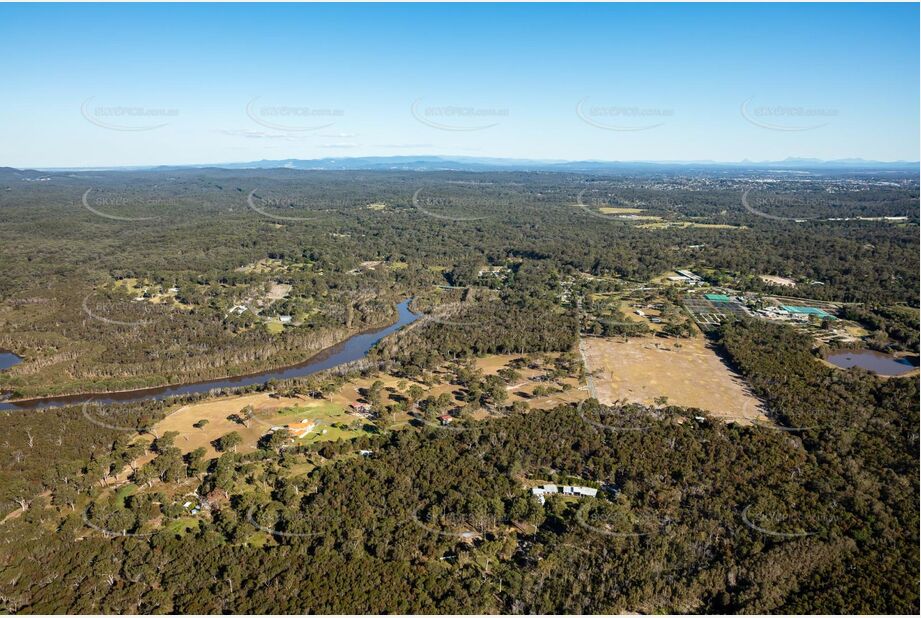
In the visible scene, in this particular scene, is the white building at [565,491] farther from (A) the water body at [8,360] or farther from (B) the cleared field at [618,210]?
(B) the cleared field at [618,210]

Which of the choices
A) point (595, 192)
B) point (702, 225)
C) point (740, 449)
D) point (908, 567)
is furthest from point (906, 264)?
point (595, 192)

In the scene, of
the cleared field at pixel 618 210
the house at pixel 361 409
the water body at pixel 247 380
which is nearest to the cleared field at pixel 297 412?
the house at pixel 361 409

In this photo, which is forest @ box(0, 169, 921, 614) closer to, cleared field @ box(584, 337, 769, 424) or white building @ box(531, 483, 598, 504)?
white building @ box(531, 483, 598, 504)

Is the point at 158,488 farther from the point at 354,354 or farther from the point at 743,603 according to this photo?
the point at 743,603

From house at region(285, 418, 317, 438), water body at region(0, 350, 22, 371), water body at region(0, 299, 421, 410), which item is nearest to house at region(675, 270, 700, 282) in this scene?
water body at region(0, 299, 421, 410)

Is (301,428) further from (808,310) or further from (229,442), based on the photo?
(808,310)
